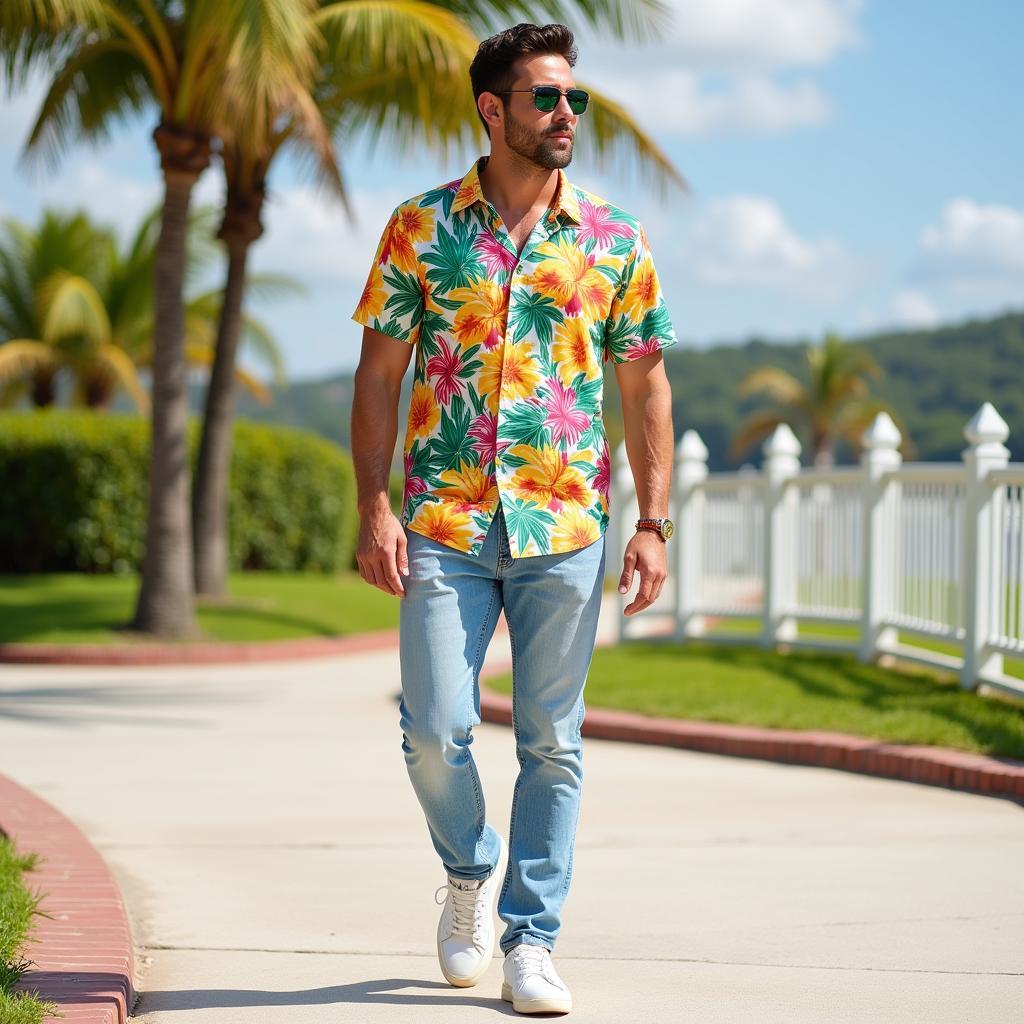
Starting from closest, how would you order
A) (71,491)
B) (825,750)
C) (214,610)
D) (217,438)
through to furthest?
(825,750) → (214,610) → (217,438) → (71,491)

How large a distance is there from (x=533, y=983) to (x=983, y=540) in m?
5.74

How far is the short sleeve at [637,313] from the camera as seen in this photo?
394 centimetres

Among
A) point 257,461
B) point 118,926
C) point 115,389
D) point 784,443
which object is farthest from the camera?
point 115,389

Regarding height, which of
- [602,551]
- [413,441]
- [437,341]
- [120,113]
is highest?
[120,113]

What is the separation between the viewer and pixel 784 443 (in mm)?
12234

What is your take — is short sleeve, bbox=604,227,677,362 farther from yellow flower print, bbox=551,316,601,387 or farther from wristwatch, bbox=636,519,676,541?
wristwatch, bbox=636,519,676,541

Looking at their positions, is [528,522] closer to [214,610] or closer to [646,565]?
[646,565]

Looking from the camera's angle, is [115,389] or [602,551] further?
[115,389]

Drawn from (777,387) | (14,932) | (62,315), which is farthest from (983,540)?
(777,387)

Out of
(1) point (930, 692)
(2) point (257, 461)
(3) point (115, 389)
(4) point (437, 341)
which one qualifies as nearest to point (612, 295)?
(4) point (437, 341)

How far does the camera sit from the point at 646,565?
393 centimetres

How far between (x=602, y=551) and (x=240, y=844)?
2.74m

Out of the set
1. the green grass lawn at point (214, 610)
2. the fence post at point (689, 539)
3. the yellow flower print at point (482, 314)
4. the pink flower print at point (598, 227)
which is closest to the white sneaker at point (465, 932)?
the yellow flower print at point (482, 314)

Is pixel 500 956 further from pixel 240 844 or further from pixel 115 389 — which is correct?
pixel 115 389
